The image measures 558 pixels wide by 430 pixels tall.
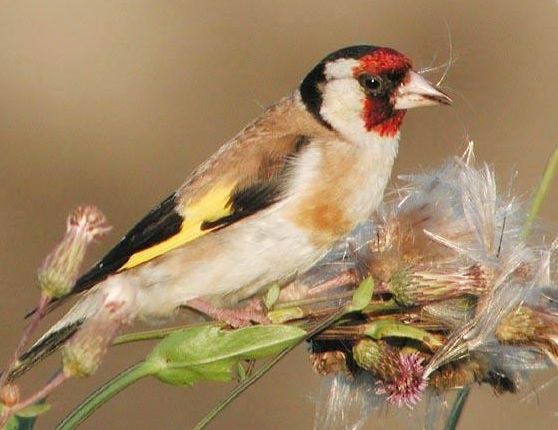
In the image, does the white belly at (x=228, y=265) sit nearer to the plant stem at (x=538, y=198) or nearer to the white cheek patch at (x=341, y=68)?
the white cheek patch at (x=341, y=68)

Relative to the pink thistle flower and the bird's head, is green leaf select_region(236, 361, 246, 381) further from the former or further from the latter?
the bird's head

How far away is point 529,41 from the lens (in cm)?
836

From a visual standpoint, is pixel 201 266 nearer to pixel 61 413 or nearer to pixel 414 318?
pixel 414 318

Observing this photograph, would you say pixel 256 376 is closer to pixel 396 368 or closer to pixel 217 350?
pixel 217 350

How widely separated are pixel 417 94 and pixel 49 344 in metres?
1.17

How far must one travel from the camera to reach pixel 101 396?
243 centimetres

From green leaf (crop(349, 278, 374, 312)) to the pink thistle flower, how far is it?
181 millimetres

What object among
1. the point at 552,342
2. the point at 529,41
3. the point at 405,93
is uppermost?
the point at 405,93

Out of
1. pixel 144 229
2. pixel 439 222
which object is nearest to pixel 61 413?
pixel 144 229

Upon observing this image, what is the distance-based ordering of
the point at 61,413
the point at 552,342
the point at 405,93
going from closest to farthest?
the point at 552,342 → the point at 405,93 → the point at 61,413

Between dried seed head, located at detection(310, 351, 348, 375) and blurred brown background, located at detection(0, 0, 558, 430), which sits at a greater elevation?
dried seed head, located at detection(310, 351, 348, 375)

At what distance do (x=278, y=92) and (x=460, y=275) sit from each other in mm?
→ 5307

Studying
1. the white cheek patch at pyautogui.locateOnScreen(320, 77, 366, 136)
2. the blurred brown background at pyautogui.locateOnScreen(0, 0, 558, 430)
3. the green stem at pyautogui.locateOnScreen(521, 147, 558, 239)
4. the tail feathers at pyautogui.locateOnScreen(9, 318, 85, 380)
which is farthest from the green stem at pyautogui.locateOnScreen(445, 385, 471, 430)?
the blurred brown background at pyautogui.locateOnScreen(0, 0, 558, 430)

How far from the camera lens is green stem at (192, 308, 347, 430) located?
2415 mm
